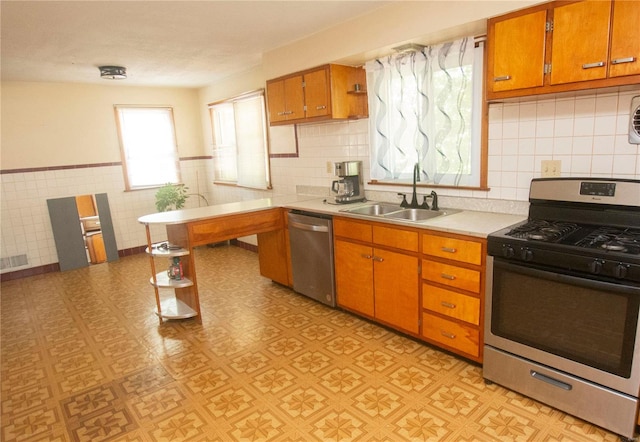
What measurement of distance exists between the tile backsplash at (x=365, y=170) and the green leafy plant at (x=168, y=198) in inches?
14.8

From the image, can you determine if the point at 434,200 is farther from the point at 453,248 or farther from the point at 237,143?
the point at 237,143

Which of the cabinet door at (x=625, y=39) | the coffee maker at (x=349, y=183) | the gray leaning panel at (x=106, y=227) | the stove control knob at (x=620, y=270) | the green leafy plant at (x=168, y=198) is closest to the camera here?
the stove control knob at (x=620, y=270)

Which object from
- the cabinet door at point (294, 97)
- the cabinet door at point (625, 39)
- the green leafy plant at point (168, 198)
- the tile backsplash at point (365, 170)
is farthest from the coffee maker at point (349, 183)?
the green leafy plant at point (168, 198)

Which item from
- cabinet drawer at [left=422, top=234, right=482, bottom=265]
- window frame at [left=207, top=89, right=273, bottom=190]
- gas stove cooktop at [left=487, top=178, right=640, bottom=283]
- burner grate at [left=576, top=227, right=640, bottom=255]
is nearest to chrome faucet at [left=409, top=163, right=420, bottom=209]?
cabinet drawer at [left=422, top=234, right=482, bottom=265]

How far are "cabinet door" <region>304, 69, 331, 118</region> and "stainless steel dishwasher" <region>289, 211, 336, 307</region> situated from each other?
91cm

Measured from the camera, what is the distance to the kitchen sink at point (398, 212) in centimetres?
296

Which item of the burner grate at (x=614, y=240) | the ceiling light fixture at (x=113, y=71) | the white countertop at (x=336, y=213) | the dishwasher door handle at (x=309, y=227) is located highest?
the ceiling light fixture at (x=113, y=71)

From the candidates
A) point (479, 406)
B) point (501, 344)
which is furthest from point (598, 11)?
point (479, 406)

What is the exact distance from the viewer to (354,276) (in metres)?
3.16

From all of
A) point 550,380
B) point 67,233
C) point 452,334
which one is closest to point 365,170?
point 452,334

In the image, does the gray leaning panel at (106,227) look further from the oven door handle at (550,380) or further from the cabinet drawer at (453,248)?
the oven door handle at (550,380)

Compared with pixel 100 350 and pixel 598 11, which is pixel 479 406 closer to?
pixel 598 11

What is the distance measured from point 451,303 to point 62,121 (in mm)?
5297

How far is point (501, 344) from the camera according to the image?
2.22 meters
